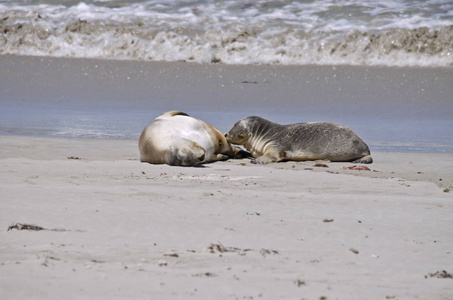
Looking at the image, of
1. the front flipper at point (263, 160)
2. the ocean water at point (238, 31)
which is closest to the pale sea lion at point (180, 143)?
the front flipper at point (263, 160)

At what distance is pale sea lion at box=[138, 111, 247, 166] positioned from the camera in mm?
7652

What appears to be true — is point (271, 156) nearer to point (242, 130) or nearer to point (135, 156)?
point (242, 130)

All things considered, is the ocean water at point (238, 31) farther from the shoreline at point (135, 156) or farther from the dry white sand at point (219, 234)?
the dry white sand at point (219, 234)

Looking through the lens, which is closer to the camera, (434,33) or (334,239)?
(334,239)

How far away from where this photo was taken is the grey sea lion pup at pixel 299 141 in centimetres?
856

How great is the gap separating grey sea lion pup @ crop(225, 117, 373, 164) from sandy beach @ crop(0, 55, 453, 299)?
0.32 m

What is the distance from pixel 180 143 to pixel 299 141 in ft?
5.84

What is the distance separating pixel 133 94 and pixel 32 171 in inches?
300

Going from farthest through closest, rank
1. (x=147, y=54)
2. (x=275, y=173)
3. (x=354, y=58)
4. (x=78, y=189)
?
(x=147, y=54), (x=354, y=58), (x=275, y=173), (x=78, y=189)

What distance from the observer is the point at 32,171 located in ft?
21.2

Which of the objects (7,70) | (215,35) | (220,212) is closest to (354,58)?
(215,35)

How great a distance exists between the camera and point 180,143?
7.76 m

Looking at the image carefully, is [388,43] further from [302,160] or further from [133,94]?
[302,160]

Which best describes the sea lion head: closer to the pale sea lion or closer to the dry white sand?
the pale sea lion
